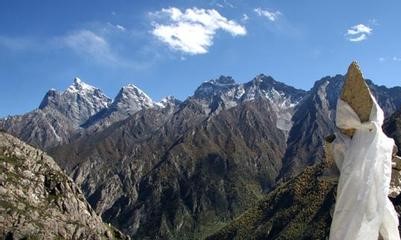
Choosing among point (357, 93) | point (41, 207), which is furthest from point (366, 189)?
point (41, 207)

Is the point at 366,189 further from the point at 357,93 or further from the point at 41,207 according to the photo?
the point at 41,207

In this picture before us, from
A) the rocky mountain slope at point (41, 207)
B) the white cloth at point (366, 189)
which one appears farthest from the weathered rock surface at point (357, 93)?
the rocky mountain slope at point (41, 207)

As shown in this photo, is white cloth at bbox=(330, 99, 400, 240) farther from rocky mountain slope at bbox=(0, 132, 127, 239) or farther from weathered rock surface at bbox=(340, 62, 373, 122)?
rocky mountain slope at bbox=(0, 132, 127, 239)

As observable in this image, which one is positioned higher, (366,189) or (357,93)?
(357,93)

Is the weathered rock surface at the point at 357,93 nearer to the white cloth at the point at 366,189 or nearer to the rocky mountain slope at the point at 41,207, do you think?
the white cloth at the point at 366,189

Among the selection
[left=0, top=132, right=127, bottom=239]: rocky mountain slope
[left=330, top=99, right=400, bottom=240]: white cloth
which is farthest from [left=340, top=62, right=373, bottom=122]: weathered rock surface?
[left=0, top=132, right=127, bottom=239]: rocky mountain slope

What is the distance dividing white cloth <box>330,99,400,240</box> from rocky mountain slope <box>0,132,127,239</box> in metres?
164

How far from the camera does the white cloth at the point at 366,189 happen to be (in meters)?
6.01

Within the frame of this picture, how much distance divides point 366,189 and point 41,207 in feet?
602

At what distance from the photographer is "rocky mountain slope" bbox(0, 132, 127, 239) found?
170 metres

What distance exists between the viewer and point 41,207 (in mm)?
182375

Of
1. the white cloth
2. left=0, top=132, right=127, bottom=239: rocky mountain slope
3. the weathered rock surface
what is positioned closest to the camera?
the white cloth

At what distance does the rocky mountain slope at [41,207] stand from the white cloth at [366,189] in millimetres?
163981

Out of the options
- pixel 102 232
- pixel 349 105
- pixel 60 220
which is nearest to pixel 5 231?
pixel 60 220
